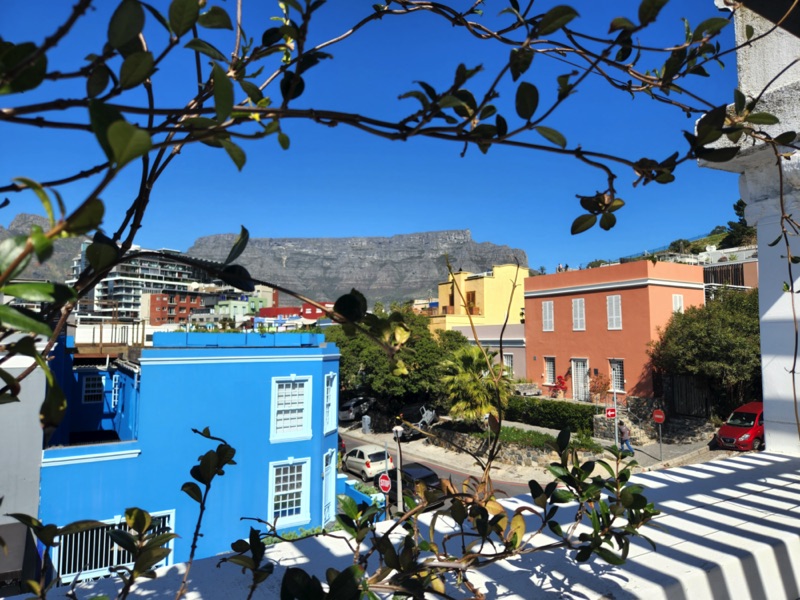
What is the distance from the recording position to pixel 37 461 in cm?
697

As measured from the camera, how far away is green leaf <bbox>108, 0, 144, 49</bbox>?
43 cm

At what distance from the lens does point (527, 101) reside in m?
0.59

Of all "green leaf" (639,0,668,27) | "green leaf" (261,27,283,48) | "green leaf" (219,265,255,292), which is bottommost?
"green leaf" (219,265,255,292)

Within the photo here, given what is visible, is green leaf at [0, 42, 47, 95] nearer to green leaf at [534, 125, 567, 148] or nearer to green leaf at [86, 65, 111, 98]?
green leaf at [86, 65, 111, 98]

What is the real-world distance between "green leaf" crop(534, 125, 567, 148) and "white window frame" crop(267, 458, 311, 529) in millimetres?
8949

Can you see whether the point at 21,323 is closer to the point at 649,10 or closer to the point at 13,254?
the point at 13,254

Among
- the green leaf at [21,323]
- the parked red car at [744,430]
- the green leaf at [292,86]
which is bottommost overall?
the parked red car at [744,430]

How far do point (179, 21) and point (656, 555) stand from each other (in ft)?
4.64

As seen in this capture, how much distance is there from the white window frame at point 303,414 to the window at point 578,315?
991cm

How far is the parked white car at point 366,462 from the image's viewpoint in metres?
12.6

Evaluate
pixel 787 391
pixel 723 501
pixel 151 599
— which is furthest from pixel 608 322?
pixel 151 599

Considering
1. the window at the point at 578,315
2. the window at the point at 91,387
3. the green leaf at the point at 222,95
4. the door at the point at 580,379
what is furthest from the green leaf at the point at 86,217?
the window at the point at 578,315

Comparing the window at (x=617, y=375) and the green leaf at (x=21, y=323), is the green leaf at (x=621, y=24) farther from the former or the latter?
the window at (x=617, y=375)

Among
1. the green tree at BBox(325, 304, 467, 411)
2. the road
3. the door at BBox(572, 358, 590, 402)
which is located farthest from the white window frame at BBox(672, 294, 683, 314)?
the road
